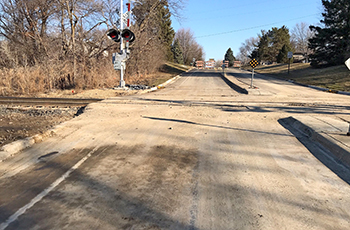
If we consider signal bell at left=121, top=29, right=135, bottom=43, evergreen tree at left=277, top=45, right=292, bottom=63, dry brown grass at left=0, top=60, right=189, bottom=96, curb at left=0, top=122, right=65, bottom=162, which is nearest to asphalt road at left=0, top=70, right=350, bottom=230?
curb at left=0, top=122, right=65, bottom=162

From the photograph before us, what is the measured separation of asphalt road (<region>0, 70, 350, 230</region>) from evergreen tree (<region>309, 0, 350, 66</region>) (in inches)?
1403

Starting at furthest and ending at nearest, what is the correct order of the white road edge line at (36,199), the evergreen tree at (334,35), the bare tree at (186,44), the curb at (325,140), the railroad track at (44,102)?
the bare tree at (186,44) < the evergreen tree at (334,35) < the railroad track at (44,102) < the curb at (325,140) < the white road edge line at (36,199)

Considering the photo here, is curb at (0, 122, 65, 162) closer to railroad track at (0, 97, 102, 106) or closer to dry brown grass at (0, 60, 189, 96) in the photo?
railroad track at (0, 97, 102, 106)

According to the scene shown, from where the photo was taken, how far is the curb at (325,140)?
16.8 ft

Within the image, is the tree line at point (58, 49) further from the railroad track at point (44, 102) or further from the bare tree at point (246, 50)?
the bare tree at point (246, 50)

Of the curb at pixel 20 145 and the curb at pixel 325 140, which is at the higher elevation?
the curb at pixel 325 140

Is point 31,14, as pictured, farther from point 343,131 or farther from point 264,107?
point 343,131

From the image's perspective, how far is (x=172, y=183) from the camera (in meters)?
4.19

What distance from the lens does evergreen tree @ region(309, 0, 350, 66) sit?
114ft

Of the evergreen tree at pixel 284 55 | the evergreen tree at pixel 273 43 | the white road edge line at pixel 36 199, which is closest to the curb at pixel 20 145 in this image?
the white road edge line at pixel 36 199

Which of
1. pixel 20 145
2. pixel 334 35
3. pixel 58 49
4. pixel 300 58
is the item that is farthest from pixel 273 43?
pixel 20 145

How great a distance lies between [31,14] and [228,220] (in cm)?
2782

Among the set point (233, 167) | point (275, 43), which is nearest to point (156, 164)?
point (233, 167)

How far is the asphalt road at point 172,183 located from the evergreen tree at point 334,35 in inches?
1403
